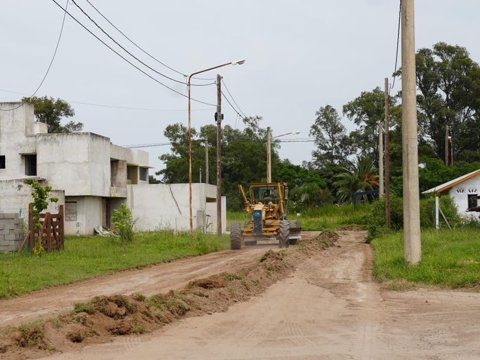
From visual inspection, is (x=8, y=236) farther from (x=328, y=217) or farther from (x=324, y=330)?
(x=328, y=217)

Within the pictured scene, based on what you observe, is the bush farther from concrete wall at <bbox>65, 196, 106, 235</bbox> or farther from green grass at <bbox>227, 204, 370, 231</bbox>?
green grass at <bbox>227, 204, 370, 231</bbox>

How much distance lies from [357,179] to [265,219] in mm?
46013

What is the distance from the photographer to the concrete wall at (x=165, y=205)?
49500 millimetres

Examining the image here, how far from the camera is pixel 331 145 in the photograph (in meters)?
99.8

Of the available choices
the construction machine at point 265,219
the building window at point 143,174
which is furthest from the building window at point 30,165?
the construction machine at point 265,219

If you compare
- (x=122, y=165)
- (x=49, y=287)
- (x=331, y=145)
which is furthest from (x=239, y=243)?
(x=331, y=145)

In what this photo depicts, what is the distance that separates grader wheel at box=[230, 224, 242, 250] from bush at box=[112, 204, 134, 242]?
4.90 meters

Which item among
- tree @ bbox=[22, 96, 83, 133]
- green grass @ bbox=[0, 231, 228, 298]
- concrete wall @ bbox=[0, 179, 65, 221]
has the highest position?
tree @ bbox=[22, 96, 83, 133]

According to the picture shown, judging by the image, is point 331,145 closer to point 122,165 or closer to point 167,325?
point 122,165

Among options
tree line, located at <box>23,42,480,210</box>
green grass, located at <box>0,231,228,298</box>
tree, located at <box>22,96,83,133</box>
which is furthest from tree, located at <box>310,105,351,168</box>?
→ green grass, located at <box>0,231,228,298</box>

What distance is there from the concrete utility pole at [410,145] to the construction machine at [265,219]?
1342 centimetres

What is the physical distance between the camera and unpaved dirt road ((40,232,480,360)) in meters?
9.16

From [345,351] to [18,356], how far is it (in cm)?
426

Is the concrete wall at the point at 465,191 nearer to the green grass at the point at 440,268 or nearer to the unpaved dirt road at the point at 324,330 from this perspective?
the green grass at the point at 440,268
